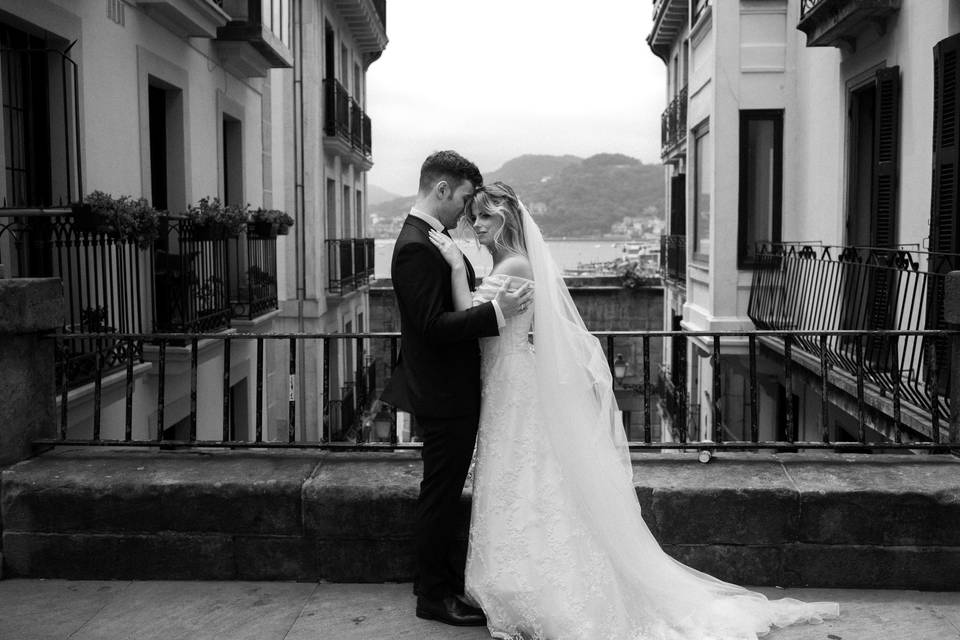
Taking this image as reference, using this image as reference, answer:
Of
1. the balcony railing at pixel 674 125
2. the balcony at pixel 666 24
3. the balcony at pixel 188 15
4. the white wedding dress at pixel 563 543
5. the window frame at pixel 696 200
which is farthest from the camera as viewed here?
the balcony at pixel 666 24

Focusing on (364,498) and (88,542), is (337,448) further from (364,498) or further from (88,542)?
(88,542)

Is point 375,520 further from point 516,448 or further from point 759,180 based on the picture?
point 759,180

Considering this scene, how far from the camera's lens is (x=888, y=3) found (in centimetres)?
964

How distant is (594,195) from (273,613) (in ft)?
213

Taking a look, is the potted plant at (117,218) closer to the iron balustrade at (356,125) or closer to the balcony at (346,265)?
the balcony at (346,265)

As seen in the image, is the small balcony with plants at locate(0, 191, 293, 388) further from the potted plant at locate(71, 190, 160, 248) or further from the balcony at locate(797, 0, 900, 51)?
the balcony at locate(797, 0, 900, 51)

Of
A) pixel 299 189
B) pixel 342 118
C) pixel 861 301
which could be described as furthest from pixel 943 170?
pixel 342 118

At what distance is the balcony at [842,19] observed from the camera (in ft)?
31.9

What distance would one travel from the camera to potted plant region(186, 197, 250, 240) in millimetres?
10117

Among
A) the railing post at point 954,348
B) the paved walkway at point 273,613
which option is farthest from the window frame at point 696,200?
the paved walkway at point 273,613

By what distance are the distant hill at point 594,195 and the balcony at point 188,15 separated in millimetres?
48299

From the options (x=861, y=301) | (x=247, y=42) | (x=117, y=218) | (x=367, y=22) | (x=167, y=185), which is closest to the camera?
(x=117, y=218)

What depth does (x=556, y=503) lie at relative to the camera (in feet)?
13.6

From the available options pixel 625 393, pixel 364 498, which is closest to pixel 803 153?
pixel 364 498
